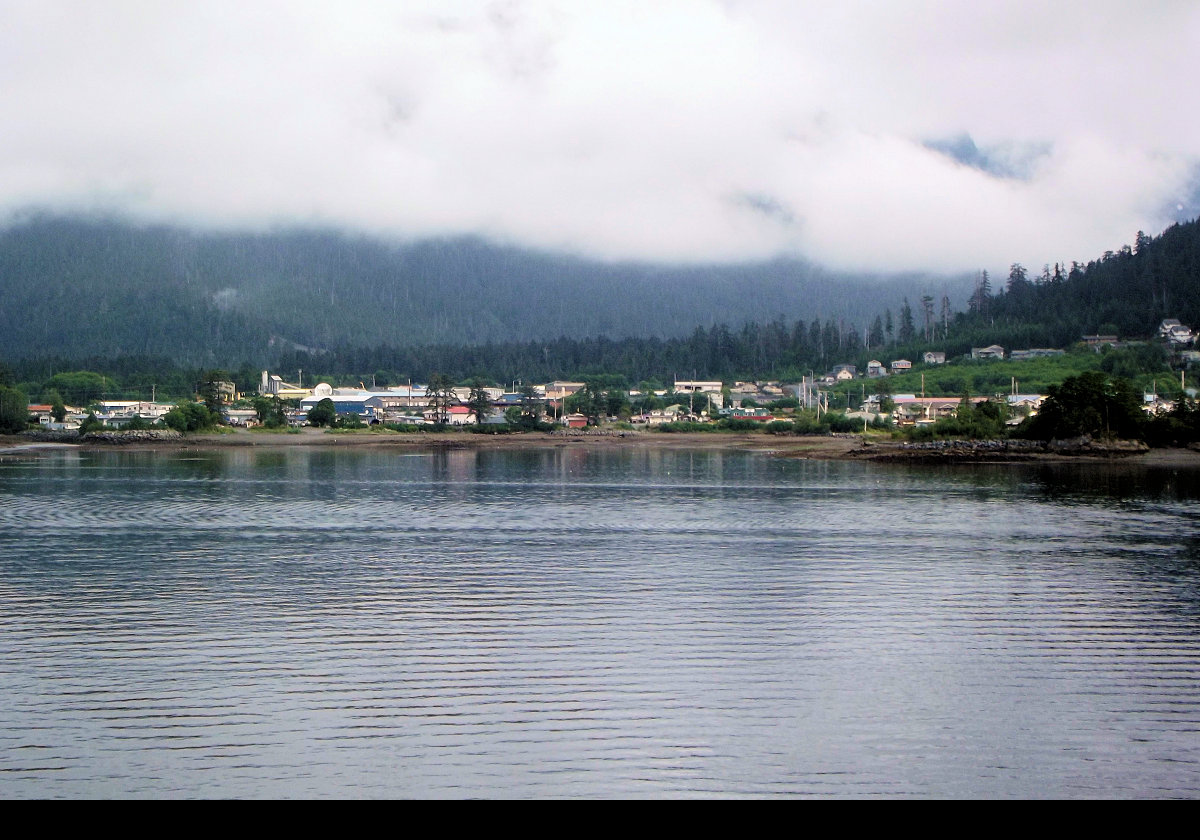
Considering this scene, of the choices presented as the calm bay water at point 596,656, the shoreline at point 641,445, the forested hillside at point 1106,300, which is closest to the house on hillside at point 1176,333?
the forested hillside at point 1106,300

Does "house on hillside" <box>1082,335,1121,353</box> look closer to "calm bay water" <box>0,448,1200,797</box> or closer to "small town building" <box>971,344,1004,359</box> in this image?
"small town building" <box>971,344,1004,359</box>

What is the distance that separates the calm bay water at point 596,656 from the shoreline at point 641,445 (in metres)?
32.4

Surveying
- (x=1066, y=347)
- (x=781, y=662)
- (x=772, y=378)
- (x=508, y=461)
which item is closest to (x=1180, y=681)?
(x=781, y=662)

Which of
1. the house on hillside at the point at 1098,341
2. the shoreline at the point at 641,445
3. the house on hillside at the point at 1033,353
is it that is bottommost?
the shoreline at the point at 641,445

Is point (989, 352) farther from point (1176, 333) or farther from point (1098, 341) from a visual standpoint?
point (1176, 333)

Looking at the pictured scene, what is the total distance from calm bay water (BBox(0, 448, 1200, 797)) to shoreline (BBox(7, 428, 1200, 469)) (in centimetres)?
3237

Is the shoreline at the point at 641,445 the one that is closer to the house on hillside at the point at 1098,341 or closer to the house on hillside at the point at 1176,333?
the house on hillside at the point at 1098,341

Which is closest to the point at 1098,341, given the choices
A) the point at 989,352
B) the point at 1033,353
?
the point at 1033,353

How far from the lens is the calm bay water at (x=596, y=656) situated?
9812 millimetres

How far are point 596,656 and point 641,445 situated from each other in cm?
6768

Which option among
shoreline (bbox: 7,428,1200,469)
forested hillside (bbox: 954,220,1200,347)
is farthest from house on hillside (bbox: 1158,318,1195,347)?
shoreline (bbox: 7,428,1200,469)

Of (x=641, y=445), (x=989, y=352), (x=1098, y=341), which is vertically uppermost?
(x=1098, y=341)

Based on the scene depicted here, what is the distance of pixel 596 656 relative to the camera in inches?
A: 543
